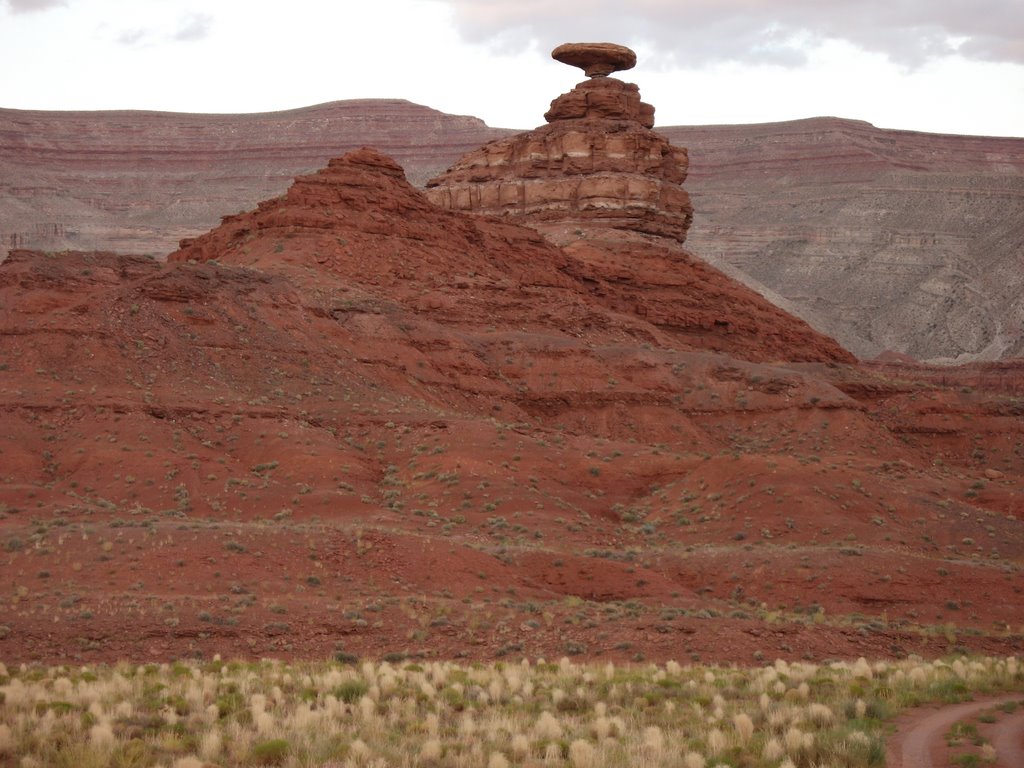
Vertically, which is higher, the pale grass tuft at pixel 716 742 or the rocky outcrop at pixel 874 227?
the rocky outcrop at pixel 874 227

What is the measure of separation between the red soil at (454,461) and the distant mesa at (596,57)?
39.9 feet

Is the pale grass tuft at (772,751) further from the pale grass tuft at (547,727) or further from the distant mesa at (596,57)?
the distant mesa at (596,57)

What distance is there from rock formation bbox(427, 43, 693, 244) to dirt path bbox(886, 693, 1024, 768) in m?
46.4

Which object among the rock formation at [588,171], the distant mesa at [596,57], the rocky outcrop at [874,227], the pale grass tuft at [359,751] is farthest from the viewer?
the rocky outcrop at [874,227]

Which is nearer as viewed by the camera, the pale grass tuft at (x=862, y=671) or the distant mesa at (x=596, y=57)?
the pale grass tuft at (x=862, y=671)

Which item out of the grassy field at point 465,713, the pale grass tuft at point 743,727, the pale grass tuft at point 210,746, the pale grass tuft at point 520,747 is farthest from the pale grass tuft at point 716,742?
the pale grass tuft at point 210,746

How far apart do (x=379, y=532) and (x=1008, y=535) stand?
1660 centimetres

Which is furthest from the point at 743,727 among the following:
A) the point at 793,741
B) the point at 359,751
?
the point at 359,751

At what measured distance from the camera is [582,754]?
14977mm

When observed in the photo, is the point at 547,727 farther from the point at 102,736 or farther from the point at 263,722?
the point at 102,736

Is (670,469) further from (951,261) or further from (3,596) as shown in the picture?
(951,261)

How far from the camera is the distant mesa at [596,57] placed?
69125 mm

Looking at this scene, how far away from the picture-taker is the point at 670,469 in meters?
41.5

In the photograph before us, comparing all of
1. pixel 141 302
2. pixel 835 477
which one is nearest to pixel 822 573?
pixel 835 477
